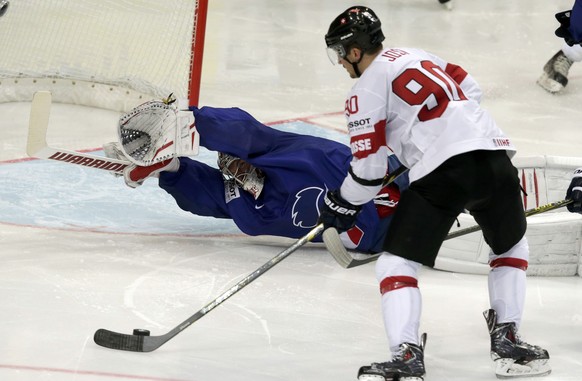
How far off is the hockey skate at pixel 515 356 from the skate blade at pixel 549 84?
11.2 ft

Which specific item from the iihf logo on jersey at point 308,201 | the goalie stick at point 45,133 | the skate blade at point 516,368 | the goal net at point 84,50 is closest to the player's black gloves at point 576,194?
the skate blade at point 516,368

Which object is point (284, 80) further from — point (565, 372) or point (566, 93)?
point (565, 372)

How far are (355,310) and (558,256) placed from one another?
2.71 ft

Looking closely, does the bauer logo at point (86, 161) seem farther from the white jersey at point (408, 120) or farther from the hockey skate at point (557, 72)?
the hockey skate at point (557, 72)

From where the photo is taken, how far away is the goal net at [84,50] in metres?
5.60

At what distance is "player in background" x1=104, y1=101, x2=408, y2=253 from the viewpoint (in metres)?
4.08

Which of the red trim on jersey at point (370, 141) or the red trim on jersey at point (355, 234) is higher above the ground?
the red trim on jersey at point (370, 141)

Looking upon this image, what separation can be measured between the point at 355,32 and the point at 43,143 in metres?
1.40

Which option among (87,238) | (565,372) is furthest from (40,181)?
(565,372)

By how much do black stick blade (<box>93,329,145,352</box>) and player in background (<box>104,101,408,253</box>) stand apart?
0.93 meters

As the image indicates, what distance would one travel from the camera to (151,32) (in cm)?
554

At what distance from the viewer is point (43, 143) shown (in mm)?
4133

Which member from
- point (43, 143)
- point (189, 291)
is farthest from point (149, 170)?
point (189, 291)

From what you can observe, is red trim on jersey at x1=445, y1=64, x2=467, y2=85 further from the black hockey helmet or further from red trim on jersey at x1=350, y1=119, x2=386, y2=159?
red trim on jersey at x1=350, y1=119, x2=386, y2=159
